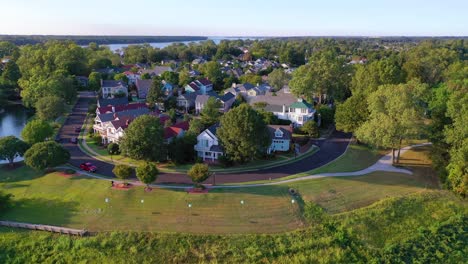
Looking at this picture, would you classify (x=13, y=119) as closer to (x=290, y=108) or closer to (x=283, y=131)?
(x=290, y=108)

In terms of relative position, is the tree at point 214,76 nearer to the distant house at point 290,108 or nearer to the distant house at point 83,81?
the distant house at point 290,108

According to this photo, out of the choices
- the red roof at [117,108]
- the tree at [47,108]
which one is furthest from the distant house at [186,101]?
the tree at [47,108]

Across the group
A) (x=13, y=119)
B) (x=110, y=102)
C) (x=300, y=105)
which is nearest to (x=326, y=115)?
(x=300, y=105)

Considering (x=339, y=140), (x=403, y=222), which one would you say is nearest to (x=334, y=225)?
(x=403, y=222)

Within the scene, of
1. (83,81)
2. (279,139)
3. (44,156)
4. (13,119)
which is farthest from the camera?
(83,81)

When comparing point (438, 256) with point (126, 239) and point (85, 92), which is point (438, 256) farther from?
point (85, 92)

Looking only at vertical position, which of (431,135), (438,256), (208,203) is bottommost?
(438,256)
